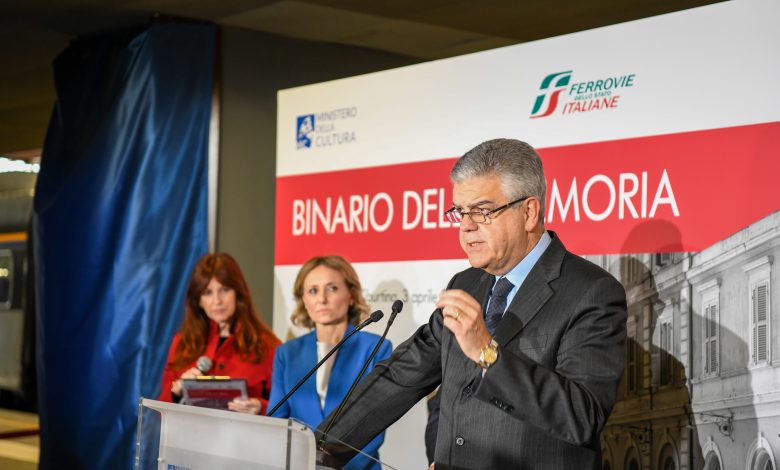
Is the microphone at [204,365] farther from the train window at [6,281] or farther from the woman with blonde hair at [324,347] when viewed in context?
the train window at [6,281]

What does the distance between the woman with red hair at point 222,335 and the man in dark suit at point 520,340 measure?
1.81 m

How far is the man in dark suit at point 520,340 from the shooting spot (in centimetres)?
202

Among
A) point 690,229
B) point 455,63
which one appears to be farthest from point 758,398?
point 455,63

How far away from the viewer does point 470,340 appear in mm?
2006

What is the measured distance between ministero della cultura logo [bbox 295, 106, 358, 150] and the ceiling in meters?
1.18

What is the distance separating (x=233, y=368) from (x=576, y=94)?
1.92 metres

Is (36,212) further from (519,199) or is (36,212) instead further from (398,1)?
(519,199)

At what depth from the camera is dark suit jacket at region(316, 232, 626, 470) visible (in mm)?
2020

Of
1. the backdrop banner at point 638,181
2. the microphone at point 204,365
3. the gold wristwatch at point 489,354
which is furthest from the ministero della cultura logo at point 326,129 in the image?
the gold wristwatch at point 489,354

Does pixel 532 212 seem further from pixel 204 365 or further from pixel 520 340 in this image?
pixel 204 365

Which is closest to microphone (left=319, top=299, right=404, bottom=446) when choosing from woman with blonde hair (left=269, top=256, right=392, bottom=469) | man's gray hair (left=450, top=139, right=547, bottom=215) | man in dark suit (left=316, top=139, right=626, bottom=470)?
man in dark suit (left=316, top=139, right=626, bottom=470)

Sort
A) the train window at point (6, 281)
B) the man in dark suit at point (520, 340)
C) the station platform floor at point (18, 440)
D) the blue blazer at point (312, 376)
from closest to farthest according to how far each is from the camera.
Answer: the man in dark suit at point (520, 340) < the blue blazer at point (312, 376) < the station platform floor at point (18, 440) < the train window at point (6, 281)

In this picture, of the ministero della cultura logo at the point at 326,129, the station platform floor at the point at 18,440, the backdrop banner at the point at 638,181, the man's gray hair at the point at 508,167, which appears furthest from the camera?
the station platform floor at the point at 18,440

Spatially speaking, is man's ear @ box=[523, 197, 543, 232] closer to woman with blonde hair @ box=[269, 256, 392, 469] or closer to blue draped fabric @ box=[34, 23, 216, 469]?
woman with blonde hair @ box=[269, 256, 392, 469]
